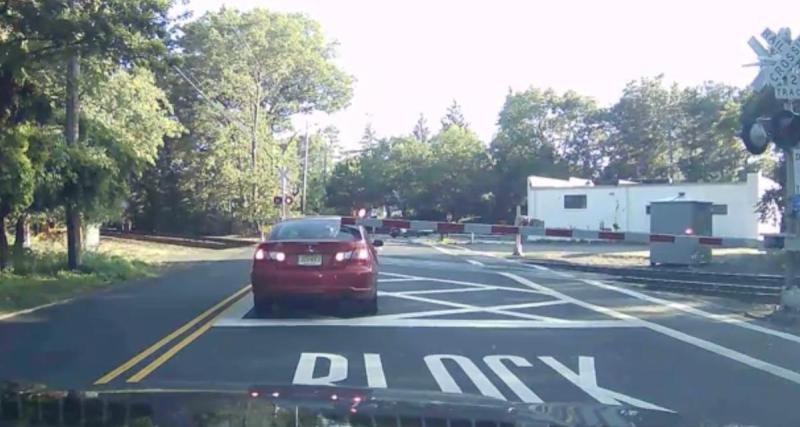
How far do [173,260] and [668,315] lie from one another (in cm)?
1842

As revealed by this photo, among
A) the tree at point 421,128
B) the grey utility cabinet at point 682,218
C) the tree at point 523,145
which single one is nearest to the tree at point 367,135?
the tree at point 421,128

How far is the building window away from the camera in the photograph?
51.1 meters

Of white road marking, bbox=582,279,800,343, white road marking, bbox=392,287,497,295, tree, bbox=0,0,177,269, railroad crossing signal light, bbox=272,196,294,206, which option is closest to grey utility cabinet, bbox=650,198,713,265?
white road marking, bbox=582,279,800,343

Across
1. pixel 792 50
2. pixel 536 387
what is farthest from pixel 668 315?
pixel 536 387

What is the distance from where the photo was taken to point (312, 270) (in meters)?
12.2

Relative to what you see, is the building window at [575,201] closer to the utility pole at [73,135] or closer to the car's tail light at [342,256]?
the utility pole at [73,135]

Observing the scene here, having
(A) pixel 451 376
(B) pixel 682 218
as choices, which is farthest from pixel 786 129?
(B) pixel 682 218

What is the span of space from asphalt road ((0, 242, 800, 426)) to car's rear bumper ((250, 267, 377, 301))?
390 mm

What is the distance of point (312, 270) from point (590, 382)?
536 cm

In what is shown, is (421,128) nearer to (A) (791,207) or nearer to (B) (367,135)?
(B) (367,135)

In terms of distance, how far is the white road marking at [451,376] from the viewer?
734 cm

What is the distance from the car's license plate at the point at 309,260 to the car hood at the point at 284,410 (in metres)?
7.05

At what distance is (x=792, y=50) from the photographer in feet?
40.1

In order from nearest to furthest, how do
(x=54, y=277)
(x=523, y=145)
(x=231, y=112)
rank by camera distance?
(x=54, y=277) → (x=231, y=112) → (x=523, y=145)
